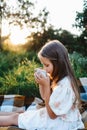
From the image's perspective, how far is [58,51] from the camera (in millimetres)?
3893

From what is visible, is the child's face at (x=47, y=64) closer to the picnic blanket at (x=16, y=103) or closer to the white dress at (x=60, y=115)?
the white dress at (x=60, y=115)

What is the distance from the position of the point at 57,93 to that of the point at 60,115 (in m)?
0.19

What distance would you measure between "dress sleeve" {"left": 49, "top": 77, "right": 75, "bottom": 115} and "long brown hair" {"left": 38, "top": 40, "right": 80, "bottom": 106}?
7 centimetres

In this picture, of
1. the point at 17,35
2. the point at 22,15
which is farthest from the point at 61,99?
the point at 22,15

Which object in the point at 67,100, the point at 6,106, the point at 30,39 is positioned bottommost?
the point at 30,39

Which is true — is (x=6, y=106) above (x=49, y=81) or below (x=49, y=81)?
below

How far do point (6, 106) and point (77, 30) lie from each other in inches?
292

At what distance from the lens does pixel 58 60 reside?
3875mm

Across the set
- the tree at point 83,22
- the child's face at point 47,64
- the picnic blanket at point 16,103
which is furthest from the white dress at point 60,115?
the tree at point 83,22

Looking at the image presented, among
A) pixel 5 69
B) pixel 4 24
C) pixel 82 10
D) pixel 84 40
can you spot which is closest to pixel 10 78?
pixel 5 69

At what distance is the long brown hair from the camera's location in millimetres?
3873

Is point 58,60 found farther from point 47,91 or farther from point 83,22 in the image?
point 83,22

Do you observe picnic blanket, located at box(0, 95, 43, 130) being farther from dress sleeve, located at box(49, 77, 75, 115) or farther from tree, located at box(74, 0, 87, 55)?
tree, located at box(74, 0, 87, 55)

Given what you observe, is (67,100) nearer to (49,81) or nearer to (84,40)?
(49,81)
